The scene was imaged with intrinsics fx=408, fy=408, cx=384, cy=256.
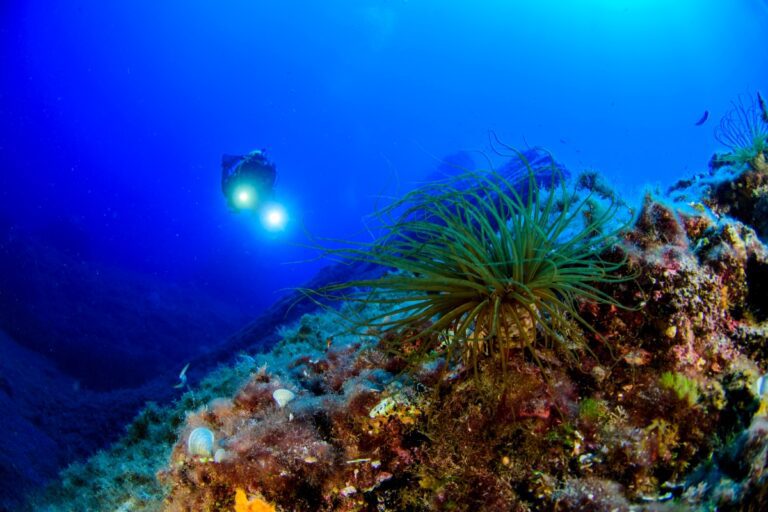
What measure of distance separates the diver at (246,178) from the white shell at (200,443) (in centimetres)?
1189

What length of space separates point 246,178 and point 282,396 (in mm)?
11897

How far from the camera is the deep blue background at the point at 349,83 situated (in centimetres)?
11031

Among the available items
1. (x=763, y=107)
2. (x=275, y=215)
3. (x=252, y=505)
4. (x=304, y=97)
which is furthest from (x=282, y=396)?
(x=304, y=97)

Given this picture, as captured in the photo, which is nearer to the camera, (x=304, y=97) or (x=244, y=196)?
(x=244, y=196)

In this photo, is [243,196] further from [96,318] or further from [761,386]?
[761,386]

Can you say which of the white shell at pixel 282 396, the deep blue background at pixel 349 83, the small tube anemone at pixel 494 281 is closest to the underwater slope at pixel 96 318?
the white shell at pixel 282 396

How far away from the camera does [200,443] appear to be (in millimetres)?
2377

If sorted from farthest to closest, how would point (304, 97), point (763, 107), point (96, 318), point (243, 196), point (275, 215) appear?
1. point (304, 97)
2. point (96, 318)
3. point (275, 215)
4. point (243, 196)
5. point (763, 107)

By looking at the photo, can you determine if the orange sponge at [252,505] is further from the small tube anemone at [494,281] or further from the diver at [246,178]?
the diver at [246,178]

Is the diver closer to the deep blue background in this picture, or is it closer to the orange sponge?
the orange sponge

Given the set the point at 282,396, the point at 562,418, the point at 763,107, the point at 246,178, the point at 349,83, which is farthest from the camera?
the point at 349,83

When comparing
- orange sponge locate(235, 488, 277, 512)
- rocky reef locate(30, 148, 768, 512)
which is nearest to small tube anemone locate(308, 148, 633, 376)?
rocky reef locate(30, 148, 768, 512)

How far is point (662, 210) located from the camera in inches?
103

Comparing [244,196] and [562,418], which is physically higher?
[244,196]
